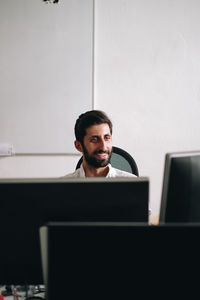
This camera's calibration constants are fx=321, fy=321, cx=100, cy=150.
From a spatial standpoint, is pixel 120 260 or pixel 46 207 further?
pixel 46 207

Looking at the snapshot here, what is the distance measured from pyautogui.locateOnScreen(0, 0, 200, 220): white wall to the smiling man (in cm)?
95

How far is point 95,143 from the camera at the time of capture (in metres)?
1.62

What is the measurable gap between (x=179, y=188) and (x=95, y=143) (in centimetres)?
78

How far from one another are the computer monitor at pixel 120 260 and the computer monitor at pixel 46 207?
9.2 inches

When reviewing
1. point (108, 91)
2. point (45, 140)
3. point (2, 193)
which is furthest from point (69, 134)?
point (2, 193)

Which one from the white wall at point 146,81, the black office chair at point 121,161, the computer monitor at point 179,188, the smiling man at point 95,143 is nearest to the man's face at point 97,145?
the smiling man at point 95,143

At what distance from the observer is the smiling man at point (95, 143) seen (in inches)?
63.5

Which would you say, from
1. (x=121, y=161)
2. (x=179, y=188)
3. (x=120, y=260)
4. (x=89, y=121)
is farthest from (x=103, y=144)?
(x=120, y=260)

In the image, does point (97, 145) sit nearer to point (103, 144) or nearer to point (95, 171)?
point (103, 144)

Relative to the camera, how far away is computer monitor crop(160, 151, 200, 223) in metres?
0.88

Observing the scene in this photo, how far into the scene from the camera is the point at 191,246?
0.60m

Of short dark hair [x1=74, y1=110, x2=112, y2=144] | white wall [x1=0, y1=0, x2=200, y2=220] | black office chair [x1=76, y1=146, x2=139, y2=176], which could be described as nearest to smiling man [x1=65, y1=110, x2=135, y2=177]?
short dark hair [x1=74, y1=110, x2=112, y2=144]

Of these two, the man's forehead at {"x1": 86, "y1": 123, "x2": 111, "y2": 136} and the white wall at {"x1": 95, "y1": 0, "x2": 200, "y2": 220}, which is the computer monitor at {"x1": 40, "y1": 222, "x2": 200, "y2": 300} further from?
the white wall at {"x1": 95, "y1": 0, "x2": 200, "y2": 220}

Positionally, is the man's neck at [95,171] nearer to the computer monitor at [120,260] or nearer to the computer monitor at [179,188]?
the computer monitor at [179,188]
